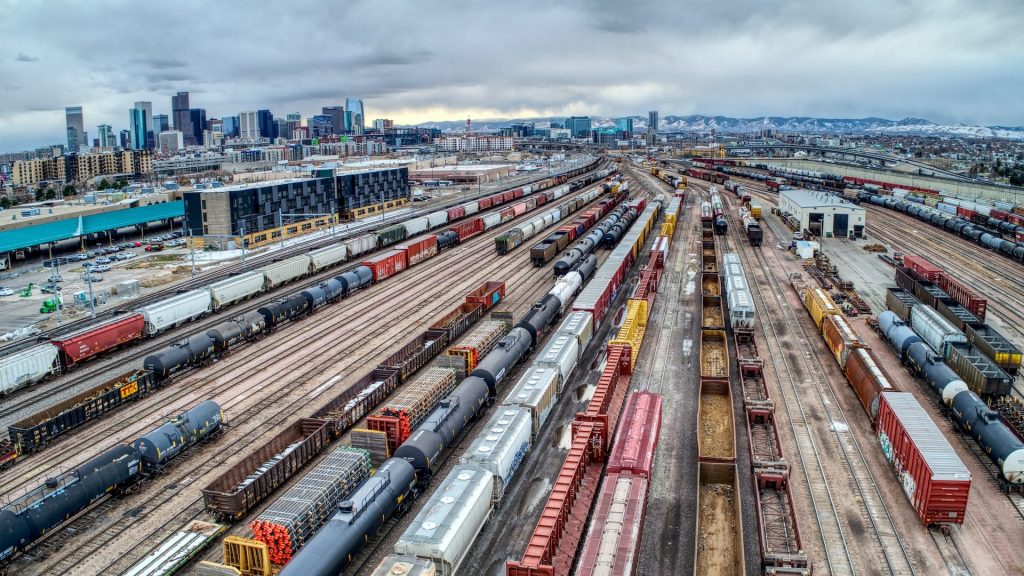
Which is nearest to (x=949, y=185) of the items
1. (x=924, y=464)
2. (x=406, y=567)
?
(x=924, y=464)

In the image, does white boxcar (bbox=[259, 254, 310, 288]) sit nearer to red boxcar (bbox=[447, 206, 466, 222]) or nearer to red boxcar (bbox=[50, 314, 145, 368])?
red boxcar (bbox=[50, 314, 145, 368])

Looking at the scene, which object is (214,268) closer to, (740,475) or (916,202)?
(740,475)

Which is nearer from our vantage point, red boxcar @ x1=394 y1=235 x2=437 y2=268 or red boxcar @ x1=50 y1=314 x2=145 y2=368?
red boxcar @ x1=50 y1=314 x2=145 y2=368

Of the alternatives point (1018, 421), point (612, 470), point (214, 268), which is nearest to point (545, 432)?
point (612, 470)

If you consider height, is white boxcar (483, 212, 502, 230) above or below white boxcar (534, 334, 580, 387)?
above

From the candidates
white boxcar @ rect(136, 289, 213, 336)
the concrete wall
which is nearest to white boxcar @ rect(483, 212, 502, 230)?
white boxcar @ rect(136, 289, 213, 336)

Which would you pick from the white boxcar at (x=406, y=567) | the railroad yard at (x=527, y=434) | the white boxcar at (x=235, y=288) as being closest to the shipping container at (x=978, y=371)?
the railroad yard at (x=527, y=434)
